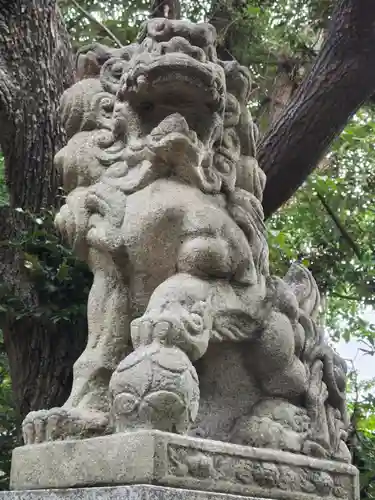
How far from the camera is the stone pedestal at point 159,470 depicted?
5.32 ft

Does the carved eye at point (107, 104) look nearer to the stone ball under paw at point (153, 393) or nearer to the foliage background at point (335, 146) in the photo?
the stone ball under paw at point (153, 393)

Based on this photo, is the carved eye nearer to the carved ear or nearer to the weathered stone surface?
the carved ear

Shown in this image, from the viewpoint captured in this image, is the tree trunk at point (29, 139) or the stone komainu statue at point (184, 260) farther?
the tree trunk at point (29, 139)

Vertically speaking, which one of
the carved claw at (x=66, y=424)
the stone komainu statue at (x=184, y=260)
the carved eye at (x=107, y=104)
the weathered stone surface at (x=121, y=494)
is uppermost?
the carved eye at (x=107, y=104)

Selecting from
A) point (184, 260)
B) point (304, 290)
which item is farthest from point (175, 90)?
point (304, 290)

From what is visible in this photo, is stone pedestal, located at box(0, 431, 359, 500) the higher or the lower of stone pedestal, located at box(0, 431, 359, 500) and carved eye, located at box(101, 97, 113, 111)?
the lower

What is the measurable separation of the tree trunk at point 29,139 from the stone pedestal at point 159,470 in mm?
1567

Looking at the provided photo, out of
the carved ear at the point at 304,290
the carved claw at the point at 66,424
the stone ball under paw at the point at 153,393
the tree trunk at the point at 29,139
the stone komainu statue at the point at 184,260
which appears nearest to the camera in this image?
the stone ball under paw at the point at 153,393

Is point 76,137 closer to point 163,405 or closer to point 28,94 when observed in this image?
point 163,405

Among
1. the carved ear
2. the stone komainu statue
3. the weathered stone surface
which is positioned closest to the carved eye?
the stone komainu statue

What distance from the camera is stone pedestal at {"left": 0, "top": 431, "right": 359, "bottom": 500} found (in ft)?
5.32

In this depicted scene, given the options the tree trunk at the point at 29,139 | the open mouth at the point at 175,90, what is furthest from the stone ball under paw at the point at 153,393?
the tree trunk at the point at 29,139

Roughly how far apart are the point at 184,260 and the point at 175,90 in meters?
0.46

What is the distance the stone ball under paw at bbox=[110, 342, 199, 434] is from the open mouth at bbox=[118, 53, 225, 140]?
2.32 ft
